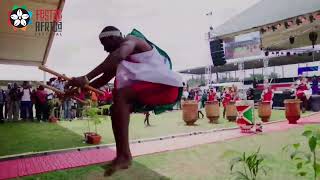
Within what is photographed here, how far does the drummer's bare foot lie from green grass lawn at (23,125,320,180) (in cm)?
246

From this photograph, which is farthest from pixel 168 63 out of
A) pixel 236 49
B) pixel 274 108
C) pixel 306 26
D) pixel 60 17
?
pixel 236 49

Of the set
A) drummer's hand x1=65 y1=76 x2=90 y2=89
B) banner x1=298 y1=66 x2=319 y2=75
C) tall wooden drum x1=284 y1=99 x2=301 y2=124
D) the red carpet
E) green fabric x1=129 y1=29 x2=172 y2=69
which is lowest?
the red carpet

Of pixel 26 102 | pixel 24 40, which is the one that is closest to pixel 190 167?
pixel 24 40

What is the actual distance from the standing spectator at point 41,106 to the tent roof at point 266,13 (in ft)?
32.8

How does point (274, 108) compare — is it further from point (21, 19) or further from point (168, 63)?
point (168, 63)

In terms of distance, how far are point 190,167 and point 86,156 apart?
9.13ft

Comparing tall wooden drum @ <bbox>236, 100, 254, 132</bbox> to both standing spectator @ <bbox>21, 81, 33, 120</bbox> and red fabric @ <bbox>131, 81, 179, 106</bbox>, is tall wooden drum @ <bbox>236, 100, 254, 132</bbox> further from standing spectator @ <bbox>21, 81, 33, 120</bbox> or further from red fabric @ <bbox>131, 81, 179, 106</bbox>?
standing spectator @ <bbox>21, 81, 33, 120</bbox>

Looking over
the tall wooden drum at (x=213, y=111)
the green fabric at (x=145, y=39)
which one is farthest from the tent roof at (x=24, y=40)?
the tall wooden drum at (x=213, y=111)

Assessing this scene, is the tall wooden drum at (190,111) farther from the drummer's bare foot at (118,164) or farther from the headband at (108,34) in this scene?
the headband at (108,34)

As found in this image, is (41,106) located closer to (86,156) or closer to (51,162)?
(86,156)

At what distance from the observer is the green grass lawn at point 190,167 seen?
19.5 ft

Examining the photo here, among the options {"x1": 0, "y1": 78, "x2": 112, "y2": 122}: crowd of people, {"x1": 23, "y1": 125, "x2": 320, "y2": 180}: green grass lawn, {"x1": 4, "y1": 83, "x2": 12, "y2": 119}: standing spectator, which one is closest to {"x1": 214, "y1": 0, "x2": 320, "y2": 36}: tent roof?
{"x1": 23, "y1": 125, "x2": 320, "y2": 180}: green grass lawn

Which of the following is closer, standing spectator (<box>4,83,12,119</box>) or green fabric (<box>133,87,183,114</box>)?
green fabric (<box>133,87,183,114</box>)

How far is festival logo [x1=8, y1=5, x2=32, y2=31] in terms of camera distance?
1118 cm
